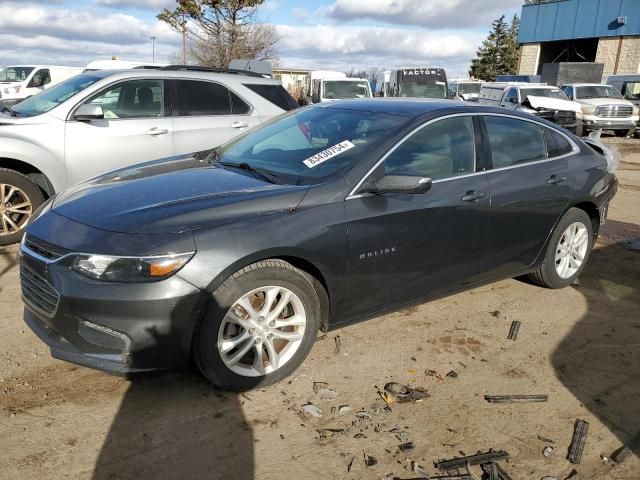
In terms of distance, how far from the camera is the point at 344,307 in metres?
3.47

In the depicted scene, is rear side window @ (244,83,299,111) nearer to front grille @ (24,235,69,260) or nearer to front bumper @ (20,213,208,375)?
front grille @ (24,235,69,260)

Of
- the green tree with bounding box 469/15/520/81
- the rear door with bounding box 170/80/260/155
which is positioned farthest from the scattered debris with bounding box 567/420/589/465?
the green tree with bounding box 469/15/520/81

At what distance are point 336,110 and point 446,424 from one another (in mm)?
2403

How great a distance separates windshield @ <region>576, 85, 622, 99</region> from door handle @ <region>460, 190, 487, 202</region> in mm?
20019

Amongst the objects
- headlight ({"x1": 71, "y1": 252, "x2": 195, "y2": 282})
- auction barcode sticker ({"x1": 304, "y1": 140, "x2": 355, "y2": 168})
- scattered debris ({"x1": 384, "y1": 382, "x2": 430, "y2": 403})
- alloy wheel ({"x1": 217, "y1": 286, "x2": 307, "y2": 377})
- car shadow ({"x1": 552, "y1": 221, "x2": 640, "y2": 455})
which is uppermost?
auction barcode sticker ({"x1": 304, "y1": 140, "x2": 355, "y2": 168})

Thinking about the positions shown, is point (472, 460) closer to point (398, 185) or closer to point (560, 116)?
point (398, 185)

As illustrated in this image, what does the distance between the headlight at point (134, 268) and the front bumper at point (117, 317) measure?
3cm

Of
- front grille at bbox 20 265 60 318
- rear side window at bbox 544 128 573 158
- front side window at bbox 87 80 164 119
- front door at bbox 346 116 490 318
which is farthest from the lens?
front side window at bbox 87 80 164 119

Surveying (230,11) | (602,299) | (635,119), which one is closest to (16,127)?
(602,299)

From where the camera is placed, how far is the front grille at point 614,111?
20.0 metres

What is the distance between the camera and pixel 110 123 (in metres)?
5.91

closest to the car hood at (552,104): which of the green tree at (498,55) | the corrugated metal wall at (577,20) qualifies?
the corrugated metal wall at (577,20)

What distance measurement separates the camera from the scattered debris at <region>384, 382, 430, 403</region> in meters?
3.19

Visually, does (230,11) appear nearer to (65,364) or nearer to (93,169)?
(93,169)
